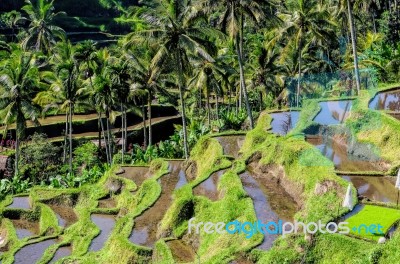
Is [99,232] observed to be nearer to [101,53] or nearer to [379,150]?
[379,150]

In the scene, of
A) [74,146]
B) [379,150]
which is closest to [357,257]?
[379,150]

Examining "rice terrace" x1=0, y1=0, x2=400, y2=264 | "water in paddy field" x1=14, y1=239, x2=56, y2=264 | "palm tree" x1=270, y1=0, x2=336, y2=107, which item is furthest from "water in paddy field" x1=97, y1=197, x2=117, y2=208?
"palm tree" x1=270, y1=0, x2=336, y2=107

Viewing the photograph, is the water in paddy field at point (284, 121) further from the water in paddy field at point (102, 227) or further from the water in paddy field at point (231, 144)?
the water in paddy field at point (102, 227)

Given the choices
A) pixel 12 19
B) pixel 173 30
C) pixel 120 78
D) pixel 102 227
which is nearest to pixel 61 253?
pixel 102 227

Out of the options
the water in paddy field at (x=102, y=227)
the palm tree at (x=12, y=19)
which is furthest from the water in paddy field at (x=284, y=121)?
the palm tree at (x=12, y=19)

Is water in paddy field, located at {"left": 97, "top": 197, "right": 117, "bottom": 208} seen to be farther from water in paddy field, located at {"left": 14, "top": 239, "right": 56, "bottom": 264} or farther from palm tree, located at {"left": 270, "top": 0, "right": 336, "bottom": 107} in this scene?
palm tree, located at {"left": 270, "top": 0, "right": 336, "bottom": 107}

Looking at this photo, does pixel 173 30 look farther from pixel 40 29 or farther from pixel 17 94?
pixel 40 29
